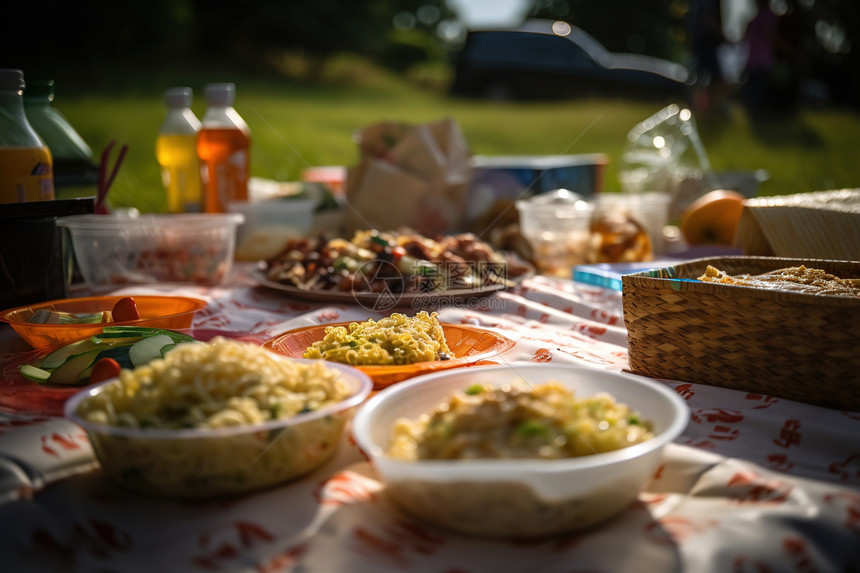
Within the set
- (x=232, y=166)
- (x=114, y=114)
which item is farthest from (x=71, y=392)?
(x=114, y=114)

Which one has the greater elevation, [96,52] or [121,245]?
[96,52]

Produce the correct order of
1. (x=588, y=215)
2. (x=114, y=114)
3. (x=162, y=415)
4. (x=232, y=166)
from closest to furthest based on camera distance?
(x=162, y=415), (x=588, y=215), (x=232, y=166), (x=114, y=114)

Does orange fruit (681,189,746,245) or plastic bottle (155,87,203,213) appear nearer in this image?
plastic bottle (155,87,203,213)

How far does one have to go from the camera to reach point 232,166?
2393mm

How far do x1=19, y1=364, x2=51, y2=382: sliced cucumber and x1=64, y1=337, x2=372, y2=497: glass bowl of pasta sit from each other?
28 cm

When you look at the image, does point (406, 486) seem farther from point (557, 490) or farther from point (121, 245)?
point (121, 245)

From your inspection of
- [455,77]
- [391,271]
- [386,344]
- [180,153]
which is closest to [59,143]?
[180,153]

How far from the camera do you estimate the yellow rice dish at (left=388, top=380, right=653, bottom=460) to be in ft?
2.39

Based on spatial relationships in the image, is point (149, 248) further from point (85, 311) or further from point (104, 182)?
point (85, 311)

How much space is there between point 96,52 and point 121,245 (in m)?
8.05

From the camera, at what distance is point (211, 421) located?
30.0 inches

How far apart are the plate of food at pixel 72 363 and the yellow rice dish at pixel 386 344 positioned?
0.24 m

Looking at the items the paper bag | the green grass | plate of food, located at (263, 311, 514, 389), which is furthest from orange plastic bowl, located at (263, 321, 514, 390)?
the green grass

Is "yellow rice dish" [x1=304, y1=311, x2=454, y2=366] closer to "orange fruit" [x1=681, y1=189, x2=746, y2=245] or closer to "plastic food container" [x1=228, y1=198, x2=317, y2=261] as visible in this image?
"plastic food container" [x1=228, y1=198, x2=317, y2=261]
